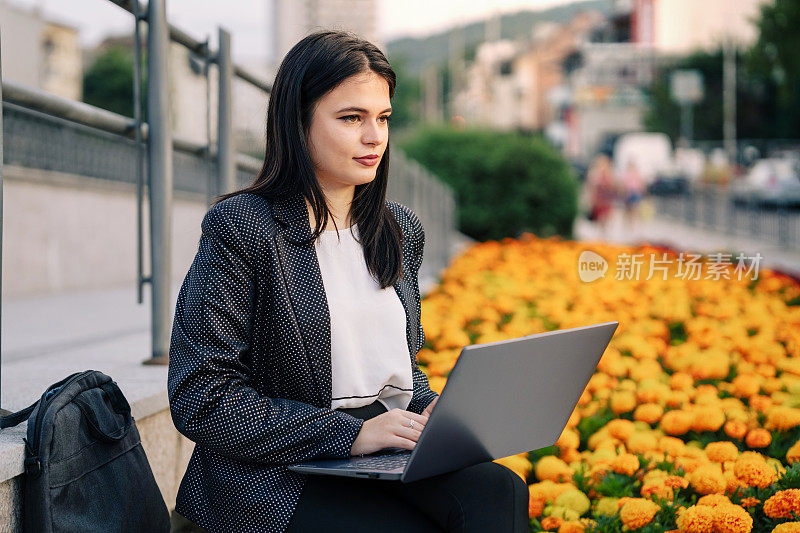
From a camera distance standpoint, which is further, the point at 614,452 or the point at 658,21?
the point at 658,21

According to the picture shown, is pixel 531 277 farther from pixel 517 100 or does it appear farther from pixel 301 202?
pixel 517 100

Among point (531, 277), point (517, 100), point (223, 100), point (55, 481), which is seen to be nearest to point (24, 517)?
point (55, 481)

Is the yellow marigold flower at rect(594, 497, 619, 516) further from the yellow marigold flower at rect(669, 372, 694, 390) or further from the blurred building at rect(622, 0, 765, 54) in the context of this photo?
the blurred building at rect(622, 0, 765, 54)

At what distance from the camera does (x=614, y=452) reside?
2449 millimetres

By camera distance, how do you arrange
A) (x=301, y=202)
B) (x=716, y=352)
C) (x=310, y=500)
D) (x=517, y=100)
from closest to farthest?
(x=310, y=500)
(x=301, y=202)
(x=716, y=352)
(x=517, y=100)

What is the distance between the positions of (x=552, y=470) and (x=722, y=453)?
1.40 feet

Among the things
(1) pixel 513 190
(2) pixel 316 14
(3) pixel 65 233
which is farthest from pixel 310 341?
(2) pixel 316 14

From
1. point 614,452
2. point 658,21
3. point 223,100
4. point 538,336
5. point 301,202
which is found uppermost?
point 658,21

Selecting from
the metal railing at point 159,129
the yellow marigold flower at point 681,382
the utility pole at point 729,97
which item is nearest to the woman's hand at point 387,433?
the metal railing at point 159,129

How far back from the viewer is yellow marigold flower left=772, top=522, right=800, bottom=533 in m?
1.85

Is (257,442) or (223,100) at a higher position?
(223,100)

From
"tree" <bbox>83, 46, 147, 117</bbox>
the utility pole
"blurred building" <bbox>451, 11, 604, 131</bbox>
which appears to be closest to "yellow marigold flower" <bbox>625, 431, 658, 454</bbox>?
"tree" <bbox>83, 46, 147, 117</bbox>

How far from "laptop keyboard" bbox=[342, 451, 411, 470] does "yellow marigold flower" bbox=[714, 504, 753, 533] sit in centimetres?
67

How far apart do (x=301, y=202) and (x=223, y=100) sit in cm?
156
